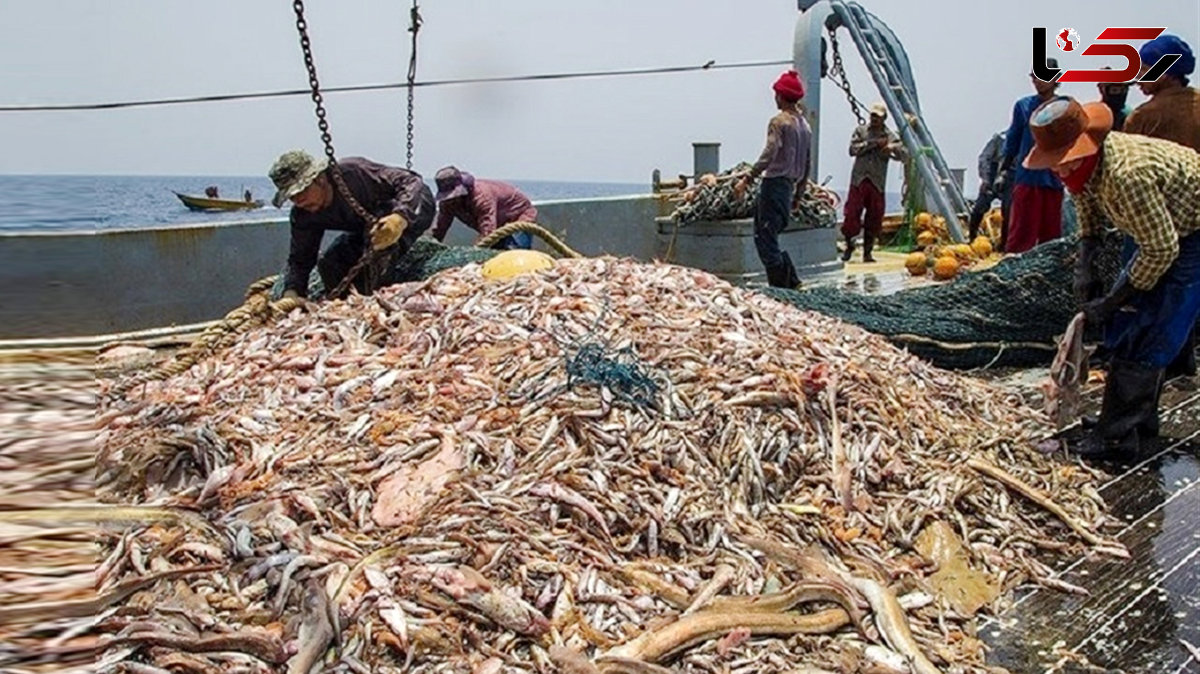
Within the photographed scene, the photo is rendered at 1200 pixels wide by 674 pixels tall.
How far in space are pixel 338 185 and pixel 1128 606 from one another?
5.51m

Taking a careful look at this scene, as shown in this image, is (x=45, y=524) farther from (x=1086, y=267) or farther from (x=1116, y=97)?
(x=1116, y=97)

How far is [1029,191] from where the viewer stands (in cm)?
938

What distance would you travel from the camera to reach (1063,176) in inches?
197

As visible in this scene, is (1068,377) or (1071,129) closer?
(1071,129)

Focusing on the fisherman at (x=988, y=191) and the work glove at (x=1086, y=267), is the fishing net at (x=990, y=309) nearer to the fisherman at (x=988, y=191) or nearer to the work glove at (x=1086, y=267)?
the work glove at (x=1086, y=267)

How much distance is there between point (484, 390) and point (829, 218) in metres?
8.40

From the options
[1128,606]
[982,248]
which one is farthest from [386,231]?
[982,248]

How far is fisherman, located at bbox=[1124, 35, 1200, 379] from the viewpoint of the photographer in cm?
688

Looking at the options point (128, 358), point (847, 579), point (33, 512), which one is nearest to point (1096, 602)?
point (847, 579)

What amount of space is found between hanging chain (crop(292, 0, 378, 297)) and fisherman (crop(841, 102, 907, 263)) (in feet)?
23.1

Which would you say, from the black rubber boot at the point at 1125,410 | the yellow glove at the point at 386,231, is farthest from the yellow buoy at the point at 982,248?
the yellow glove at the point at 386,231

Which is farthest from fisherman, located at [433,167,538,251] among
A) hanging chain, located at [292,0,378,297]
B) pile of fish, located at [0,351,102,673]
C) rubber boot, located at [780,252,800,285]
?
pile of fish, located at [0,351,102,673]

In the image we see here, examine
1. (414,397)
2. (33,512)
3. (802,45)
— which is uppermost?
(802,45)

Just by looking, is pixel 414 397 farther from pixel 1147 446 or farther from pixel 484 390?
pixel 1147 446
